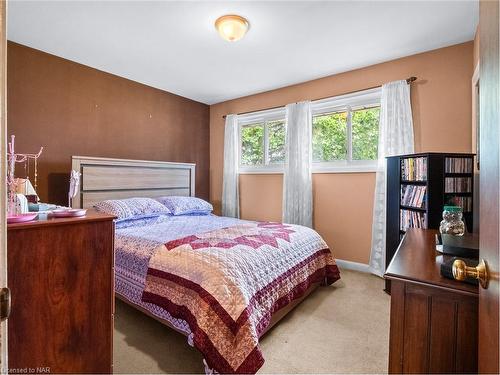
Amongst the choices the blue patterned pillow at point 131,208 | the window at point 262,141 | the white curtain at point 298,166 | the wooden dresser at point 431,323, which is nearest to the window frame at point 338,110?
the window at point 262,141

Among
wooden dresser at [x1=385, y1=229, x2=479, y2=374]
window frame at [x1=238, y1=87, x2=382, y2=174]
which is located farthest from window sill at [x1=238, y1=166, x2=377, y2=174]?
wooden dresser at [x1=385, y1=229, x2=479, y2=374]

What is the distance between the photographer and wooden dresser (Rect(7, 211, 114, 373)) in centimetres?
96

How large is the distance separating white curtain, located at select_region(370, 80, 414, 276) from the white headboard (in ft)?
8.92

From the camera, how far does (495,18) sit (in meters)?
0.59

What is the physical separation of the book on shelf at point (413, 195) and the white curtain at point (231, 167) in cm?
247

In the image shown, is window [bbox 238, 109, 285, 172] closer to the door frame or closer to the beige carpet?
the beige carpet

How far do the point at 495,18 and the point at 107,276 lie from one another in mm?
1576

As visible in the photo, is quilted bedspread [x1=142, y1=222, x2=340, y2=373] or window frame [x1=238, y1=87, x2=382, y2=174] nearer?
quilted bedspread [x1=142, y1=222, x2=340, y2=373]

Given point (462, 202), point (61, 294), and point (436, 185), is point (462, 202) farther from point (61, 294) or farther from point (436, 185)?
point (61, 294)

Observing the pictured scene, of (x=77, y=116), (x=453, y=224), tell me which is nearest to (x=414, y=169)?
(x=453, y=224)

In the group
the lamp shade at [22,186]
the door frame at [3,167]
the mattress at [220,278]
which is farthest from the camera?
the mattress at [220,278]

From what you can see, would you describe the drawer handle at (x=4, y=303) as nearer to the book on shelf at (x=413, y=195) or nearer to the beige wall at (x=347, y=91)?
the book on shelf at (x=413, y=195)

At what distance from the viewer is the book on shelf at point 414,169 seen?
8.07 feet

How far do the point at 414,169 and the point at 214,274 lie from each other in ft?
7.10
